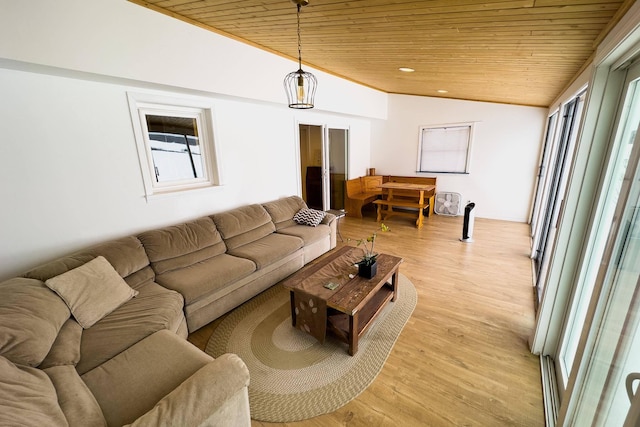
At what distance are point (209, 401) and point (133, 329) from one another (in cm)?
96

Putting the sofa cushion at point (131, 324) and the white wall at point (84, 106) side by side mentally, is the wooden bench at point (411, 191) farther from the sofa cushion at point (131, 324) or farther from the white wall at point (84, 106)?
the sofa cushion at point (131, 324)

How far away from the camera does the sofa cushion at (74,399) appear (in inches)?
45.7

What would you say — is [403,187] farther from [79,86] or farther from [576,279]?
[79,86]

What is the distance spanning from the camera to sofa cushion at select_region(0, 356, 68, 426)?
0.98m

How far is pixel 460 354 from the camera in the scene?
2105 mm

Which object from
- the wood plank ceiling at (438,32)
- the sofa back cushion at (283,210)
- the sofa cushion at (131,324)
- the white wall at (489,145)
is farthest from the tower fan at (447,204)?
the sofa cushion at (131,324)

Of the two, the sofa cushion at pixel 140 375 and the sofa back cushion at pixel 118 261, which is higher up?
the sofa back cushion at pixel 118 261

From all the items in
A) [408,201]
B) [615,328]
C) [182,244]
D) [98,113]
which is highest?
[98,113]

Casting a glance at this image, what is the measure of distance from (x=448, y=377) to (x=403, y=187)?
13.2ft

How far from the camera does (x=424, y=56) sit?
277 centimetres

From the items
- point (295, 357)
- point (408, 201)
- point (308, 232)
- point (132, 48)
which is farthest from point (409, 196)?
point (132, 48)

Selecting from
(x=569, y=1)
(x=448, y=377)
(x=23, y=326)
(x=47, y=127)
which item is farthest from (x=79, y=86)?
(x=448, y=377)

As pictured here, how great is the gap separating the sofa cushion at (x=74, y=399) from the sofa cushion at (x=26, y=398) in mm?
48

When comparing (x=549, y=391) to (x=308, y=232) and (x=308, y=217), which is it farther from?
(x=308, y=217)
